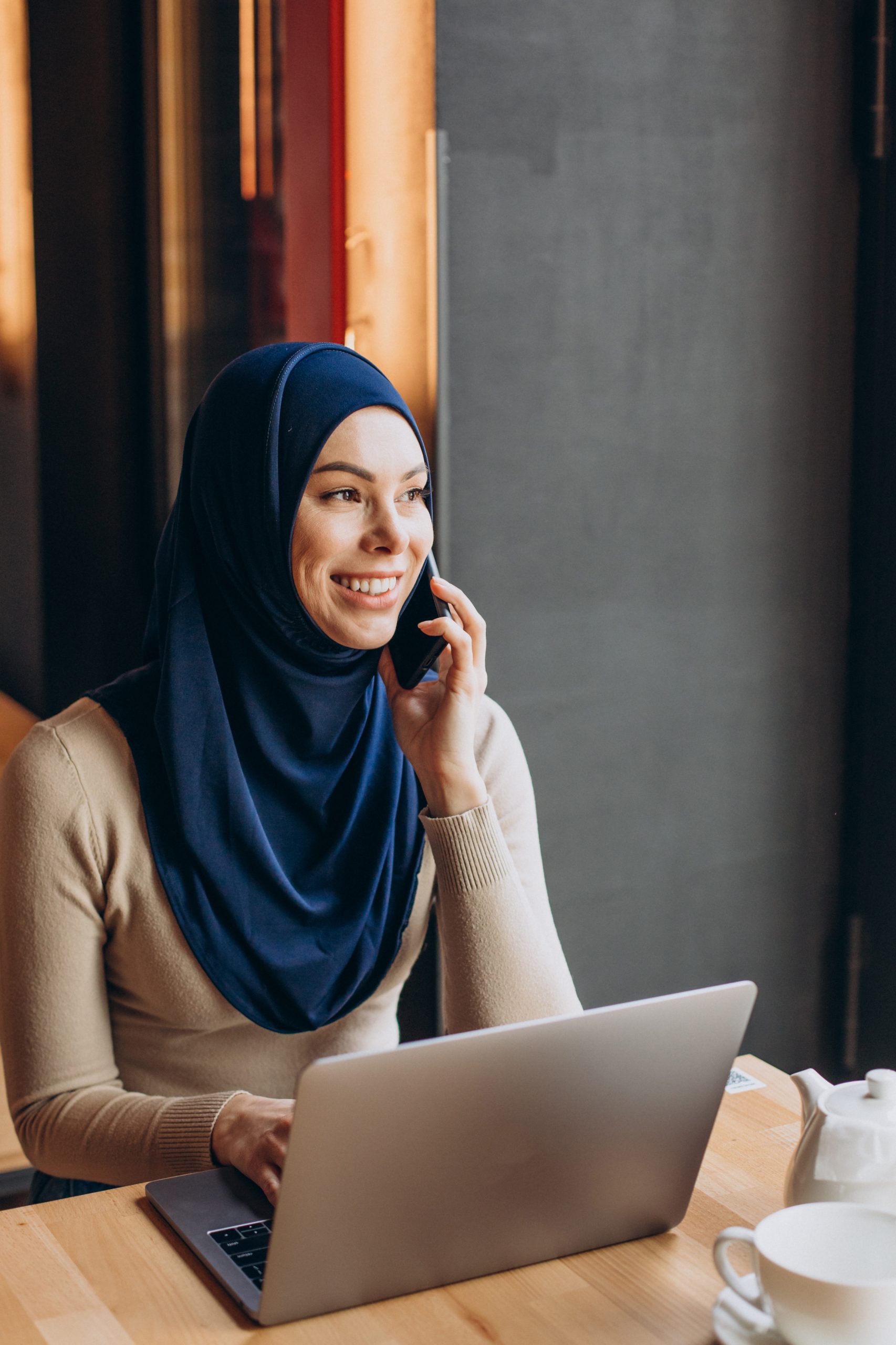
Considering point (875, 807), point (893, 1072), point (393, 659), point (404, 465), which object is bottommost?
point (875, 807)

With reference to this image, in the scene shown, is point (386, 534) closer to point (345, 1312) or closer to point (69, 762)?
point (69, 762)

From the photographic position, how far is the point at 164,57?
2.80 meters

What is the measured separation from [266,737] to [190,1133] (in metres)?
0.41

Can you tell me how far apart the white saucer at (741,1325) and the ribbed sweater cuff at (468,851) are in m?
0.52

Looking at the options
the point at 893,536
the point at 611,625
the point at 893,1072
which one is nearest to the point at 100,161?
the point at 611,625

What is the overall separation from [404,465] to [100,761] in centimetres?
42

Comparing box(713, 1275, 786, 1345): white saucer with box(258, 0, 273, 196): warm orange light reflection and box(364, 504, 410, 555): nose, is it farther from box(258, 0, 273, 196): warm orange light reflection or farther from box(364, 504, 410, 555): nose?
box(258, 0, 273, 196): warm orange light reflection

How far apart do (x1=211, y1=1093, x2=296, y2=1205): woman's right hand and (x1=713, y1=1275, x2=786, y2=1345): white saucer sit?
314 mm

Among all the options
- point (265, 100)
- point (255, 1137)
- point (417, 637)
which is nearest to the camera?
point (255, 1137)

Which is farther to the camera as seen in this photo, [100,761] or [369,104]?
[369,104]

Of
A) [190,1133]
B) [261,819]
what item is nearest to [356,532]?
[261,819]

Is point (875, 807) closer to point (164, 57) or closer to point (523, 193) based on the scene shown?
point (523, 193)

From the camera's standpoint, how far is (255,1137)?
1038mm

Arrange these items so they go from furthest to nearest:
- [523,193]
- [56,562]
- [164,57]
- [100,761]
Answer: [56,562] → [164,57] → [523,193] → [100,761]
